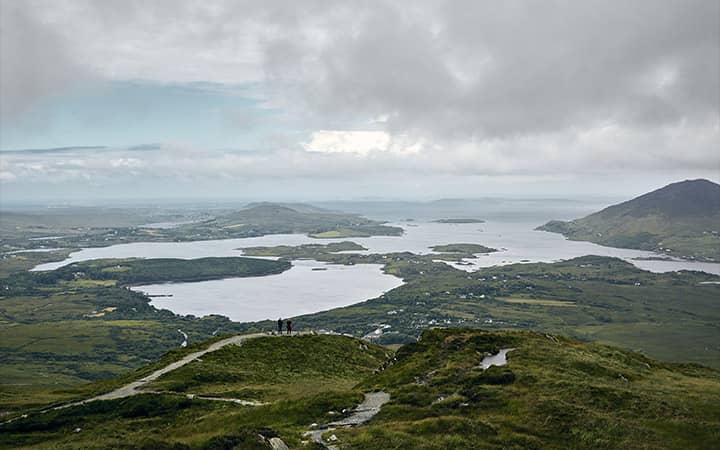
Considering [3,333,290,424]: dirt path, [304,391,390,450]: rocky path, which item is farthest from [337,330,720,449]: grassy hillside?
[3,333,290,424]: dirt path

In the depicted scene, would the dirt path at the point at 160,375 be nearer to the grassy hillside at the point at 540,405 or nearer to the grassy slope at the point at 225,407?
the grassy slope at the point at 225,407

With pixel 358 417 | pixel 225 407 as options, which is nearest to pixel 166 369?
pixel 225 407

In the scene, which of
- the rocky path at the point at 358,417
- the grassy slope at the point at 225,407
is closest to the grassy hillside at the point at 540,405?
the rocky path at the point at 358,417

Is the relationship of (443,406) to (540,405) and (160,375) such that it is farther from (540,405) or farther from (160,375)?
(160,375)

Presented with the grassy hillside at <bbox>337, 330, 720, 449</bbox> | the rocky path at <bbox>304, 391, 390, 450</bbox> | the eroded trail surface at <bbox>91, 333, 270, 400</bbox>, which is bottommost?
the eroded trail surface at <bbox>91, 333, 270, 400</bbox>

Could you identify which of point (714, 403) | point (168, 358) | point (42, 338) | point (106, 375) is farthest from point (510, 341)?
point (42, 338)

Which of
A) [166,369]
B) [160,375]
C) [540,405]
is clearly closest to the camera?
[540,405]

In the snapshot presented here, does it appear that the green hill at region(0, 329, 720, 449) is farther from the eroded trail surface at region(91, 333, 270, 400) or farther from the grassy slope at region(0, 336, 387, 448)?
the eroded trail surface at region(91, 333, 270, 400)
